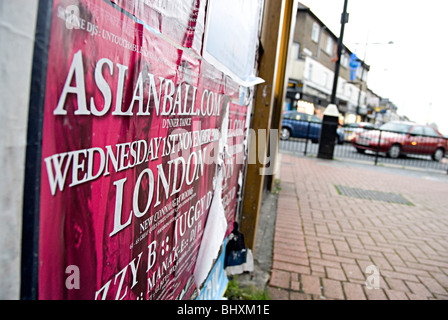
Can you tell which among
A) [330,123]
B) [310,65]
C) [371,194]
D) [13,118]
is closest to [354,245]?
[371,194]

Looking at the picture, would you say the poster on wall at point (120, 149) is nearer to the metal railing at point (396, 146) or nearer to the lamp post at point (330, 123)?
the lamp post at point (330, 123)

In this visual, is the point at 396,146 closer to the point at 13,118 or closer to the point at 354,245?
the point at 354,245

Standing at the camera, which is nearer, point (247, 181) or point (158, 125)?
point (158, 125)

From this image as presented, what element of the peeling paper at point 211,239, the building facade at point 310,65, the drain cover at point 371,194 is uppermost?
the building facade at point 310,65

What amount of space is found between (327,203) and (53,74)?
5.32 metres

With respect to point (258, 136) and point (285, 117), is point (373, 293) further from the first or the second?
point (285, 117)

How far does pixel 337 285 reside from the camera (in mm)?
2826

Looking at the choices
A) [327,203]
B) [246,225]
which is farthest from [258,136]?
[327,203]

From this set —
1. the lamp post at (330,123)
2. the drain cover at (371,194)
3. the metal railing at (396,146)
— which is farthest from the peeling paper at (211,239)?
the metal railing at (396,146)

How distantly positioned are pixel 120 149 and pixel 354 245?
3.54 metres

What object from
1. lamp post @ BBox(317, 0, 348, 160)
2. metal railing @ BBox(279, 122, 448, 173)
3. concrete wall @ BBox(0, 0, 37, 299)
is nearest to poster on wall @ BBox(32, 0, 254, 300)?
concrete wall @ BBox(0, 0, 37, 299)

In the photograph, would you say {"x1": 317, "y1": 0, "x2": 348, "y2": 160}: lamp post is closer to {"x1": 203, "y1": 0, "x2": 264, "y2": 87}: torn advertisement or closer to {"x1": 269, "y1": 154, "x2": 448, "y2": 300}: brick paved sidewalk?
{"x1": 269, "y1": 154, "x2": 448, "y2": 300}: brick paved sidewalk

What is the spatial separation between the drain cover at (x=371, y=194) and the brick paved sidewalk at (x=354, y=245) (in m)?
0.18

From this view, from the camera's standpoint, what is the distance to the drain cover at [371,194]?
19.9 feet
